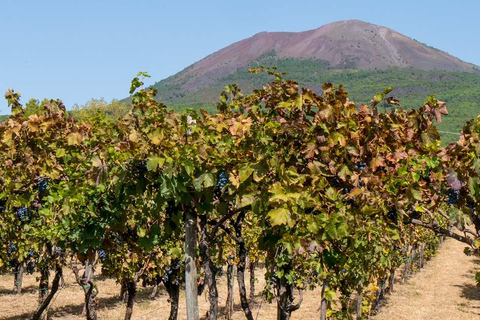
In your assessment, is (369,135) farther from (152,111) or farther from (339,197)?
(152,111)

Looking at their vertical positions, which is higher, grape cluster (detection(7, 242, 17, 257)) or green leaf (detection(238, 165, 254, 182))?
green leaf (detection(238, 165, 254, 182))

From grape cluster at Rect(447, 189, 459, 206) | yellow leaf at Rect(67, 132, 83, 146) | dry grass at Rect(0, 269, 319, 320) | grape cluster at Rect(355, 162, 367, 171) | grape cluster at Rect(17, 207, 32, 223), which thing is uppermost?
yellow leaf at Rect(67, 132, 83, 146)

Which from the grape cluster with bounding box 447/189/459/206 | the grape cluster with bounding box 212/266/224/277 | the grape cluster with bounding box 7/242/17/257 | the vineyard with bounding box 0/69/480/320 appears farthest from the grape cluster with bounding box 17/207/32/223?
the grape cluster with bounding box 447/189/459/206

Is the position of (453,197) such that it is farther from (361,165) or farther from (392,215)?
(361,165)

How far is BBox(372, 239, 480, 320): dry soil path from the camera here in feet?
58.3

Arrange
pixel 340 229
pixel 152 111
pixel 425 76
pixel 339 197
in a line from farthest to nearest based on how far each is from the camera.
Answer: pixel 425 76, pixel 152 111, pixel 339 197, pixel 340 229

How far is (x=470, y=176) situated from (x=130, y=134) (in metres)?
2.94

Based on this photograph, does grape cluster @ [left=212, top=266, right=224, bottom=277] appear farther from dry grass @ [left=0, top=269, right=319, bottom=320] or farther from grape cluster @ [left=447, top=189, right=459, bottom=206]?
grape cluster @ [left=447, top=189, right=459, bottom=206]

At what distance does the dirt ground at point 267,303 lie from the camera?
16.5 metres

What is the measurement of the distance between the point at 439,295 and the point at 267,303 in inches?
312

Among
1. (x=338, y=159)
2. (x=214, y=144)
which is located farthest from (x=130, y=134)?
(x=338, y=159)

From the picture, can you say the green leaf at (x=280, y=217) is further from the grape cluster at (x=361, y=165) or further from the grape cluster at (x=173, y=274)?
the grape cluster at (x=173, y=274)

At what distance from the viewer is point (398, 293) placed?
68.7ft

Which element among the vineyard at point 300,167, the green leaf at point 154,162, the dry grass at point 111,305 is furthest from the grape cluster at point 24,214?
the green leaf at point 154,162
